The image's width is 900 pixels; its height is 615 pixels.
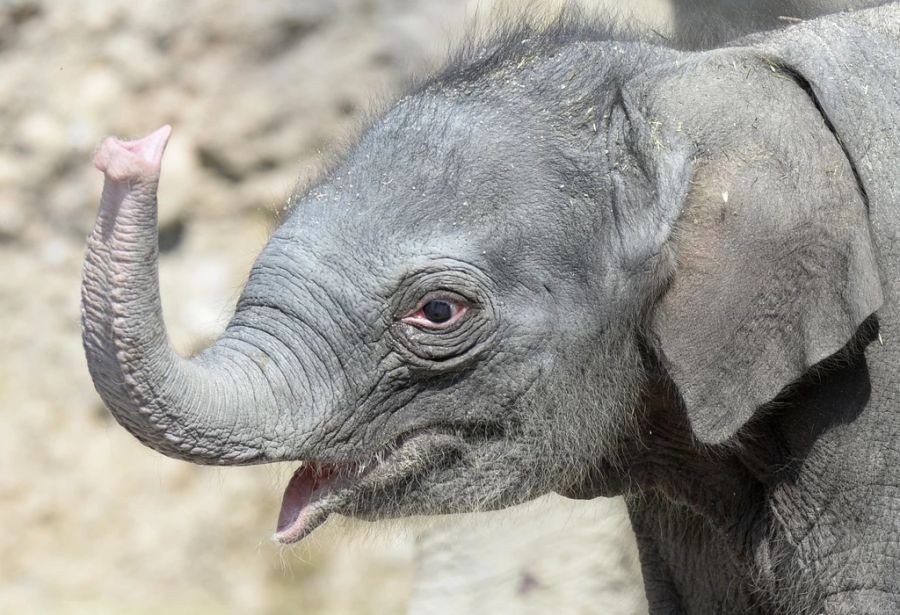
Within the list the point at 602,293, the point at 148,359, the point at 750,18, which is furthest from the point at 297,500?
the point at 750,18

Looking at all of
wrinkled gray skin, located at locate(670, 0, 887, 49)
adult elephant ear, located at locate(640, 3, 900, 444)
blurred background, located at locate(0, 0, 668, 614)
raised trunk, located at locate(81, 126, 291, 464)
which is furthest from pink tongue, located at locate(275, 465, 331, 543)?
blurred background, located at locate(0, 0, 668, 614)

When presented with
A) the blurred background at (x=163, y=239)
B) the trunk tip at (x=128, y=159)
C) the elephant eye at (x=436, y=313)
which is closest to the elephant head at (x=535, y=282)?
the elephant eye at (x=436, y=313)

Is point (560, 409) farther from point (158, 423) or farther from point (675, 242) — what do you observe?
point (158, 423)

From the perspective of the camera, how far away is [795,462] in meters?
3.07

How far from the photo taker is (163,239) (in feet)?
21.7

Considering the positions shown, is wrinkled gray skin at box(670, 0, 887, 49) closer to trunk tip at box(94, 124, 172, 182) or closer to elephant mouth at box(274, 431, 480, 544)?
elephant mouth at box(274, 431, 480, 544)

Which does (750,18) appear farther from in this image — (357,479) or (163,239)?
(163,239)

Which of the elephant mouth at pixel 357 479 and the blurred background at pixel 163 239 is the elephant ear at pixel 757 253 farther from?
the blurred background at pixel 163 239

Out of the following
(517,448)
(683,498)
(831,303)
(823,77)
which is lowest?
(683,498)

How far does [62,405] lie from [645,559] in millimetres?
3471

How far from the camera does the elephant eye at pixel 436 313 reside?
2896mm

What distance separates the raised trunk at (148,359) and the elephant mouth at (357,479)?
0.77 ft

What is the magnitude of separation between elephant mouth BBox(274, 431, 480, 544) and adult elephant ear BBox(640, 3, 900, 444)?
525mm

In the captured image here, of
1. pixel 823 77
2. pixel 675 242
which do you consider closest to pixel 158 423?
pixel 675 242
